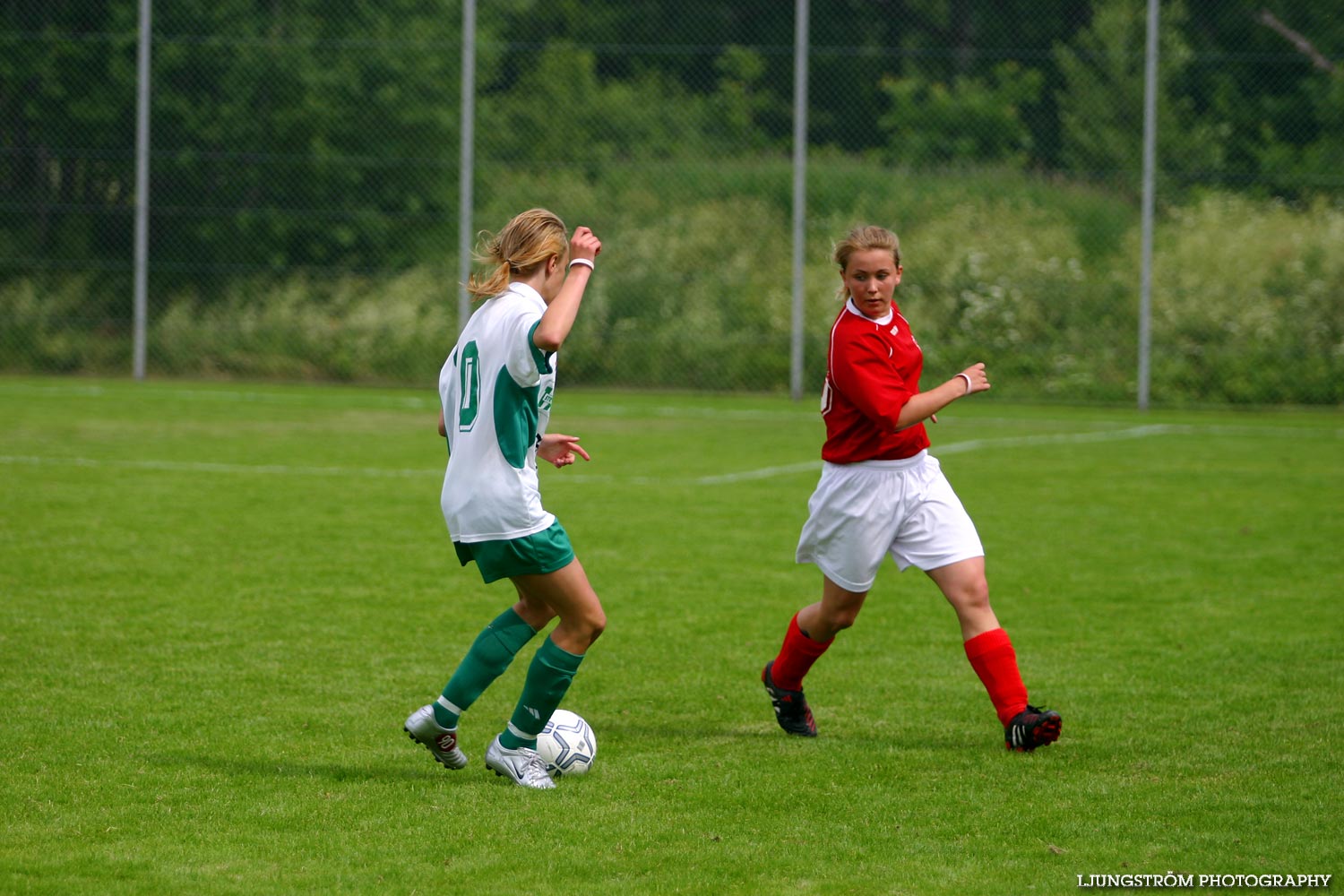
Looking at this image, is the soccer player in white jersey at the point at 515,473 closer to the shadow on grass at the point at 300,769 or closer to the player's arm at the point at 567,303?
the player's arm at the point at 567,303

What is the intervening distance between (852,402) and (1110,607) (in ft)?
9.49

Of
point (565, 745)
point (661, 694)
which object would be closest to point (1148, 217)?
point (661, 694)

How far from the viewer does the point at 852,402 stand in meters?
5.17

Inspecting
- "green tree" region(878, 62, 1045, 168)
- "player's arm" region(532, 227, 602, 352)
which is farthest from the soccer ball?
"green tree" region(878, 62, 1045, 168)

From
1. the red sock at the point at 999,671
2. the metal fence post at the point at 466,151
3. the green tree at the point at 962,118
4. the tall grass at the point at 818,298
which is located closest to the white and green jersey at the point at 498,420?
the red sock at the point at 999,671

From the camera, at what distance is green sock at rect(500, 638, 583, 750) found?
15.6ft

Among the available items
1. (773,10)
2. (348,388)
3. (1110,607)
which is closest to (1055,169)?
(773,10)

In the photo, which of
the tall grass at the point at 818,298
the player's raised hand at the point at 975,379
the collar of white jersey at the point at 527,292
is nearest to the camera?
the collar of white jersey at the point at 527,292

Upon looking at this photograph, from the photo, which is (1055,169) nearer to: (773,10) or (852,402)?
(773,10)

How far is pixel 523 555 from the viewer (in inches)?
179

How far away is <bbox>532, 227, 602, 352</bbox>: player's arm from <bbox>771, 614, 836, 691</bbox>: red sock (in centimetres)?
156

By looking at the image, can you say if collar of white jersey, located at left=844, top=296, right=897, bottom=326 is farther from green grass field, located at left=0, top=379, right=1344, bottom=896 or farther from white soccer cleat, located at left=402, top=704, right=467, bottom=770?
white soccer cleat, located at left=402, top=704, right=467, bottom=770

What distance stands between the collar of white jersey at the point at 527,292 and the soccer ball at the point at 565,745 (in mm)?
1240

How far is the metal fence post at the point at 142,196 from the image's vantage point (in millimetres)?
19578
